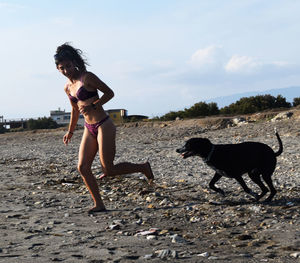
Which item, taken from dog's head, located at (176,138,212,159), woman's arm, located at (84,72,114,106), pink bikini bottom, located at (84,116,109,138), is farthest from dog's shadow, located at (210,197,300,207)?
woman's arm, located at (84,72,114,106)

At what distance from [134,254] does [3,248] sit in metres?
1.36

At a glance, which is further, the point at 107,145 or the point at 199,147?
the point at 199,147

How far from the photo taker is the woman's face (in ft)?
22.4

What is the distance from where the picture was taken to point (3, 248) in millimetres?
5199

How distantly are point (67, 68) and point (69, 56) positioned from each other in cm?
16

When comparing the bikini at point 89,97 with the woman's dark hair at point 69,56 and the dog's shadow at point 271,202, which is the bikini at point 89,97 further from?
the dog's shadow at point 271,202

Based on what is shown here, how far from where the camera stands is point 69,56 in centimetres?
680

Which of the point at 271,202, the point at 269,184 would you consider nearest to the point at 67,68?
the point at 269,184

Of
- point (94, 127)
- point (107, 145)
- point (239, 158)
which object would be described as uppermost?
point (94, 127)

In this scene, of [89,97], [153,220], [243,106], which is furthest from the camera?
[243,106]

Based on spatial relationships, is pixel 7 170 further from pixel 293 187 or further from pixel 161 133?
pixel 161 133

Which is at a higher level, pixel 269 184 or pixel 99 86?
pixel 99 86

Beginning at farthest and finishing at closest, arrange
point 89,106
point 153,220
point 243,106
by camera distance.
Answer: point 243,106, point 89,106, point 153,220

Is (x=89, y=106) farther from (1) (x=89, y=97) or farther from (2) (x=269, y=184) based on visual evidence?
(2) (x=269, y=184)
